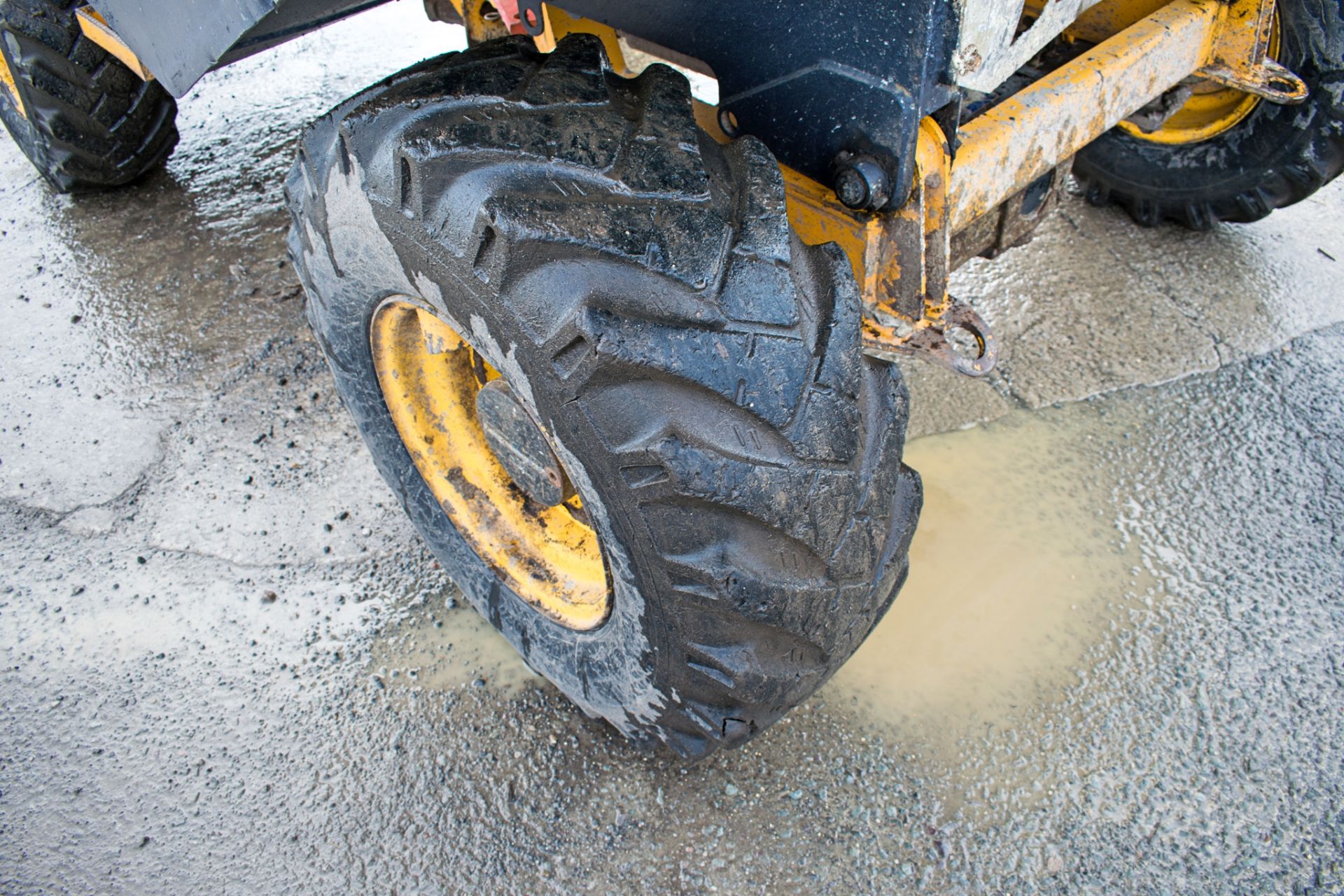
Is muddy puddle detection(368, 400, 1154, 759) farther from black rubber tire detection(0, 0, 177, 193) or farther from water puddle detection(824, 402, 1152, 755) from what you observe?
black rubber tire detection(0, 0, 177, 193)

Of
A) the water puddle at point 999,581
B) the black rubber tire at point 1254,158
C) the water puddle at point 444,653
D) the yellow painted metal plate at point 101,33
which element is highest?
the yellow painted metal plate at point 101,33

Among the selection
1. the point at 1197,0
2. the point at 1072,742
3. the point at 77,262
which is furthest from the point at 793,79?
the point at 77,262

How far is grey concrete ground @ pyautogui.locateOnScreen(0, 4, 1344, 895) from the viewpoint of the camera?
1.86m

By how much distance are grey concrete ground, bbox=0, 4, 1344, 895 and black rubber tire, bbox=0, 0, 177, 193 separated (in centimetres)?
49

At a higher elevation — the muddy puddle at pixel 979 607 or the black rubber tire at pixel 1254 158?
the black rubber tire at pixel 1254 158

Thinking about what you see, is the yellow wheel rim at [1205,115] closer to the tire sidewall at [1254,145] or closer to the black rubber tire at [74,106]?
the tire sidewall at [1254,145]

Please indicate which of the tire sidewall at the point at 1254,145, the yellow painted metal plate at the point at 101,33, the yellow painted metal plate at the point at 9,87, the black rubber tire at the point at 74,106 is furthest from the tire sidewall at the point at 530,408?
the tire sidewall at the point at 1254,145

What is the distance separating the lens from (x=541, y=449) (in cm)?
172

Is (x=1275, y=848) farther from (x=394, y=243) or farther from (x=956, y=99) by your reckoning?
(x=394, y=243)

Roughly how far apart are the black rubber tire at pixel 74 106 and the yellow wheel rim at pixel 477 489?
2.10 m

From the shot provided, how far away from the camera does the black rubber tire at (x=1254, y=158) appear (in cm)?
260

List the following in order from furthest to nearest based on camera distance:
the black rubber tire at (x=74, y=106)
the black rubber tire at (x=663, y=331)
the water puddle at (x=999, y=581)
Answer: the black rubber tire at (x=74, y=106) → the water puddle at (x=999, y=581) → the black rubber tire at (x=663, y=331)

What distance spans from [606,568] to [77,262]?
2694 mm

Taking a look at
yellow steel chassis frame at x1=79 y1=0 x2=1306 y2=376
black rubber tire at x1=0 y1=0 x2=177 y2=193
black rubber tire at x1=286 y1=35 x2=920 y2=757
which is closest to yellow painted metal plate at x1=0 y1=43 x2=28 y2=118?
black rubber tire at x1=0 y1=0 x2=177 y2=193
